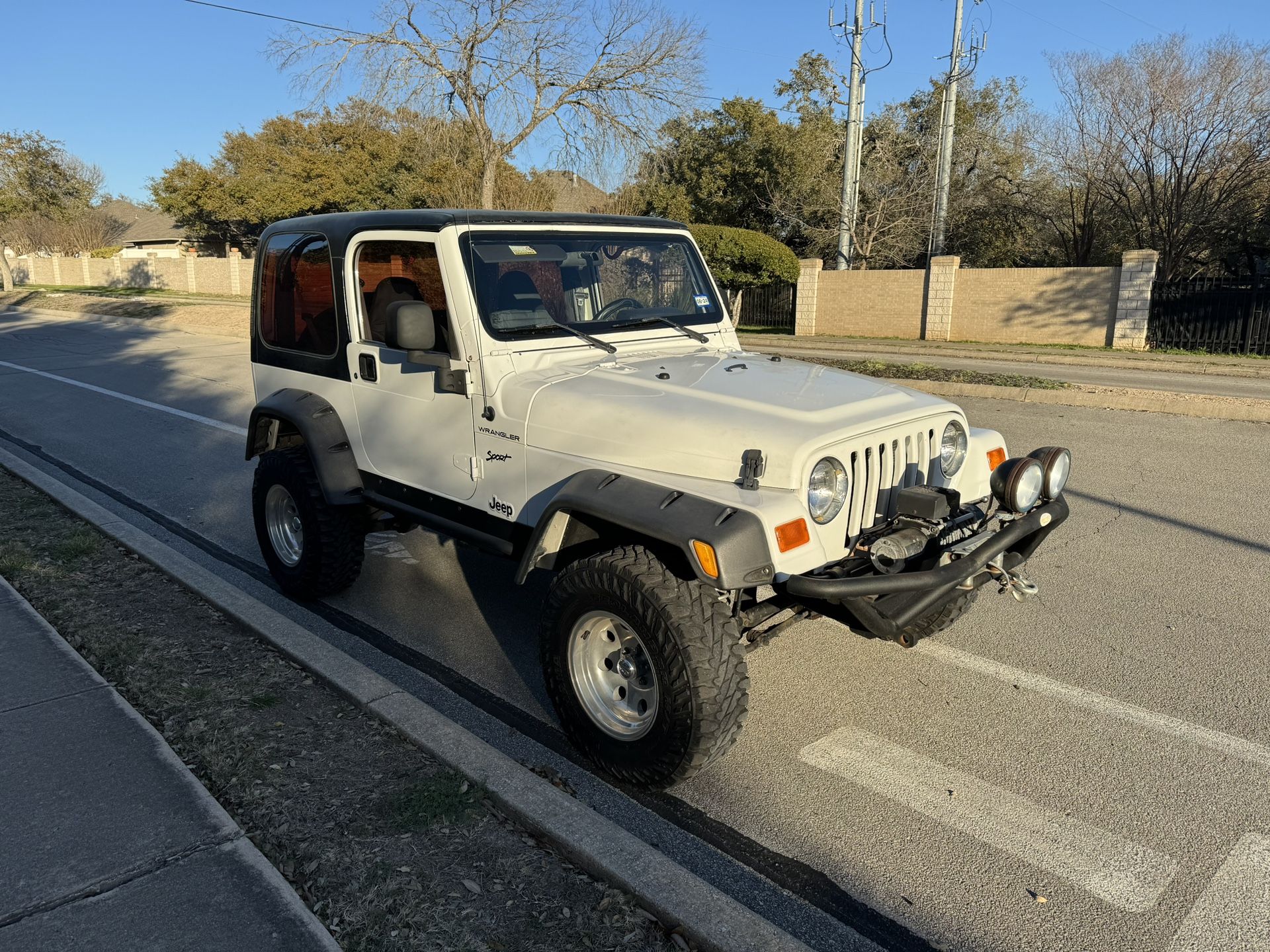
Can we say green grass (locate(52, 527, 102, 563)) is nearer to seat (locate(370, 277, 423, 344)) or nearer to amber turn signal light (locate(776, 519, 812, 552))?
seat (locate(370, 277, 423, 344))

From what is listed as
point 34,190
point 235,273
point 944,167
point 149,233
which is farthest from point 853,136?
point 149,233

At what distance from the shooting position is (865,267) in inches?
1223

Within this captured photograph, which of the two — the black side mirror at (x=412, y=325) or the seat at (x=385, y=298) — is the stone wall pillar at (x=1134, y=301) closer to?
the seat at (x=385, y=298)

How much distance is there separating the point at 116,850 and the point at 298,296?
3113 mm

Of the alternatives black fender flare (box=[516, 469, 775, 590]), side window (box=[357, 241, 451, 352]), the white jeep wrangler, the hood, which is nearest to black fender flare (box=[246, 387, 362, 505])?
the white jeep wrangler

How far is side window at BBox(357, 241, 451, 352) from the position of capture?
423 centimetres

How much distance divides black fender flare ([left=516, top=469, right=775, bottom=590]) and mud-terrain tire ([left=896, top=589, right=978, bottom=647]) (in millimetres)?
861

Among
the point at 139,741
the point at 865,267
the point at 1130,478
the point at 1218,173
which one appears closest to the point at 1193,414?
the point at 1130,478

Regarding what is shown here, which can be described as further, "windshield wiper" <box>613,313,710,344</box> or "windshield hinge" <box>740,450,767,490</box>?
"windshield wiper" <box>613,313,710,344</box>

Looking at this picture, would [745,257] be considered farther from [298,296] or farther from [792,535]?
[792,535]

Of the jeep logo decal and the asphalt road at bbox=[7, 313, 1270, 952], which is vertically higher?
the jeep logo decal

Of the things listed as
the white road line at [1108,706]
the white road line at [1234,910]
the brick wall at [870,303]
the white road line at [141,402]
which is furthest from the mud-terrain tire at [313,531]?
the brick wall at [870,303]

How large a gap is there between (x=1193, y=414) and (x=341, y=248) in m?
9.20

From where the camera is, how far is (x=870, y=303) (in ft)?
85.3
